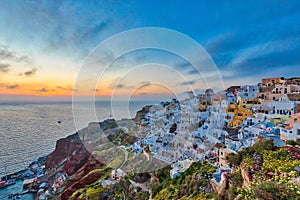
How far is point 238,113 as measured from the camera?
12.4 meters

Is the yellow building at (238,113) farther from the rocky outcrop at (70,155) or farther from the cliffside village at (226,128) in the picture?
the rocky outcrop at (70,155)

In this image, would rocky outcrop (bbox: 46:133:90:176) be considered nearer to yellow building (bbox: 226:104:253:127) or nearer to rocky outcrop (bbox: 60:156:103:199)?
rocky outcrop (bbox: 60:156:103:199)

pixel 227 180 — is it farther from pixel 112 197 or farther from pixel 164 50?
pixel 112 197

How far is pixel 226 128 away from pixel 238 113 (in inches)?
76.4

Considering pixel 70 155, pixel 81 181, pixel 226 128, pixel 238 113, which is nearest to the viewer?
pixel 226 128

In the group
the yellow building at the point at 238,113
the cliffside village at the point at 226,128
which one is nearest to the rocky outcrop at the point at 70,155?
the cliffside village at the point at 226,128

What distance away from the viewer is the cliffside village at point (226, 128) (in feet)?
25.6

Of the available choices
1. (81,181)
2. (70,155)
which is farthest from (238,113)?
(70,155)

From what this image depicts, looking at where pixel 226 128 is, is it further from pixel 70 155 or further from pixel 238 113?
pixel 70 155

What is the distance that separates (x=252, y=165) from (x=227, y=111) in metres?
8.87

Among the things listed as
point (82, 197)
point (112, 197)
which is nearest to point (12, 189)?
point (82, 197)

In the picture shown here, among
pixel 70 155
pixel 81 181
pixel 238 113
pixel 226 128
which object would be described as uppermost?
pixel 238 113

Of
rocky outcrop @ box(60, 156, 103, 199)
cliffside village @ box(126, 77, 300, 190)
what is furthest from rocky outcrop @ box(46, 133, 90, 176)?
cliffside village @ box(126, 77, 300, 190)

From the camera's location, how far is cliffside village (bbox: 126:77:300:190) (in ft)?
25.6
